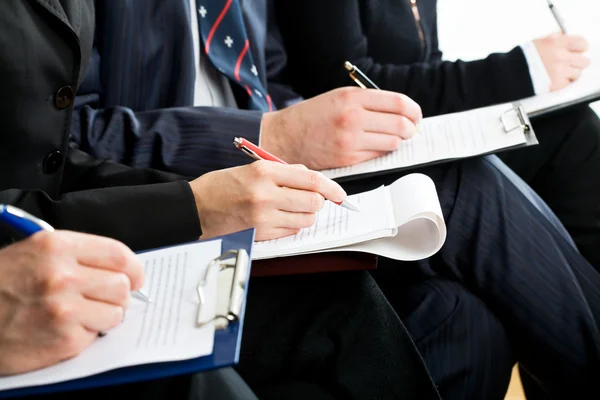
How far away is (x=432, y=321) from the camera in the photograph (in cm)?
73

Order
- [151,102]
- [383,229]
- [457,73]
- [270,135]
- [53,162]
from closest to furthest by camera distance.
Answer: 1. [383,229]
2. [53,162]
3. [270,135]
4. [151,102]
5. [457,73]

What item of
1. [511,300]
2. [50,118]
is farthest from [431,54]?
[50,118]

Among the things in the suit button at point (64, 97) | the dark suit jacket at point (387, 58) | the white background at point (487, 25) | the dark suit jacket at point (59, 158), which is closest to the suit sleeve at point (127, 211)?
the dark suit jacket at point (59, 158)

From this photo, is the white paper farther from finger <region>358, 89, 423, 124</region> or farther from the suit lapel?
the suit lapel

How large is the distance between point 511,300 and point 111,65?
2.03 ft

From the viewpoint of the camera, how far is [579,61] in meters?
0.94

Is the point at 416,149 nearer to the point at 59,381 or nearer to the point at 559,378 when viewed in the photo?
the point at 559,378

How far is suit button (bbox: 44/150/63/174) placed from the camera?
0.71m

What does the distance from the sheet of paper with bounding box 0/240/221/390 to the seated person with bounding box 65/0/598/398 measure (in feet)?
0.93

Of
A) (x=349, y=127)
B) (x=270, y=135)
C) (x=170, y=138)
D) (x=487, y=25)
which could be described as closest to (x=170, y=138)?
(x=170, y=138)

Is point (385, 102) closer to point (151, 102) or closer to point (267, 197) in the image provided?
point (267, 197)

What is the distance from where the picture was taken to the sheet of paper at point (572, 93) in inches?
35.4

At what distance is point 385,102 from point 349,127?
58mm

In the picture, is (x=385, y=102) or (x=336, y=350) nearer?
(x=336, y=350)
